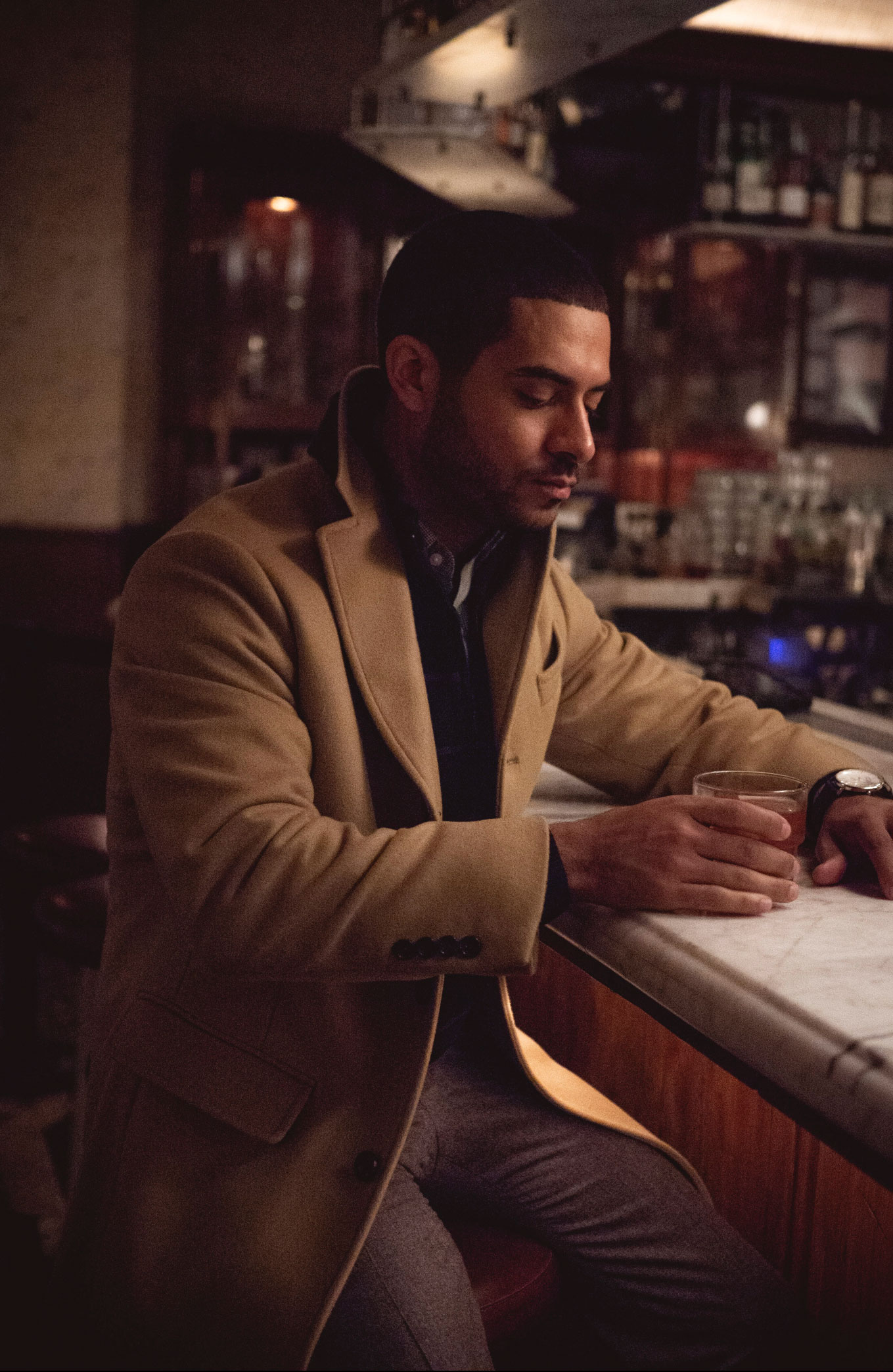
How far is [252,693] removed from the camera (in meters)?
1.17

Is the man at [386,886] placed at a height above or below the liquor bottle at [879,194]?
below

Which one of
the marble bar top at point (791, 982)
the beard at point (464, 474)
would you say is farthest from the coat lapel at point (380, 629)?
the marble bar top at point (791, 982)

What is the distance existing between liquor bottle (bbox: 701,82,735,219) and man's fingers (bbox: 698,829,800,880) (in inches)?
181

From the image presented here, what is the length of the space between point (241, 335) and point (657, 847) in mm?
4938

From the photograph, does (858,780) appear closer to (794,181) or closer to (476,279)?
(476,279)

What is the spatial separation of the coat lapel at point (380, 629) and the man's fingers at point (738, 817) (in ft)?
0.85

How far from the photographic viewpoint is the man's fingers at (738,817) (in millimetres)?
1222

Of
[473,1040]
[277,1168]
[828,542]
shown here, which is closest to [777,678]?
[473,1040]

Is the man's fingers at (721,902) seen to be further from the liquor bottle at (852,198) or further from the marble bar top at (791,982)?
the liquor bottle at (852,198)

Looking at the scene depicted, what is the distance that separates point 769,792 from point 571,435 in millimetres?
440

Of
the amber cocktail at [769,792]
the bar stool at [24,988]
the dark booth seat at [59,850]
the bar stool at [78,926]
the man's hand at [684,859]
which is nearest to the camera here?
the man's hand at [684,859]

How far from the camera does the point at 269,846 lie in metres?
1.09

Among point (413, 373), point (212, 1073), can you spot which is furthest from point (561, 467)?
point (212, 1073)

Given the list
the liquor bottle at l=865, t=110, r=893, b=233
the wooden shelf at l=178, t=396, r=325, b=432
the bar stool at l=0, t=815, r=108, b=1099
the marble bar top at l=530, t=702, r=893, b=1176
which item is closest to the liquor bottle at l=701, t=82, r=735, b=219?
the liquor bottle at l=865, t=110, r=893, b=233
